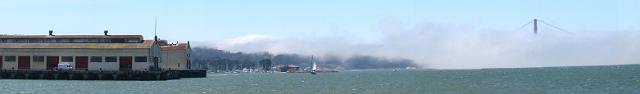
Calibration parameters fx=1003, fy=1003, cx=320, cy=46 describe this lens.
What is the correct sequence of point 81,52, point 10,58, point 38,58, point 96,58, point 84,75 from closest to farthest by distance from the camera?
point 84,75, point 96,58, point 81,52, point 38,58, point 10,58

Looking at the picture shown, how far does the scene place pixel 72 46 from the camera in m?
128

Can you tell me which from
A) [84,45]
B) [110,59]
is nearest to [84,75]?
[110,59]

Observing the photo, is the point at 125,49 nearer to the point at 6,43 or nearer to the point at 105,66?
the point at 105,66

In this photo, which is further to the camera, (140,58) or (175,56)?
(175,56)

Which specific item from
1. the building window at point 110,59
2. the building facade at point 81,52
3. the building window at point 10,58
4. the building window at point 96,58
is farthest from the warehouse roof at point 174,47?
the building window at point 10,58

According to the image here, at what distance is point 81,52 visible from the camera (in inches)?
5005

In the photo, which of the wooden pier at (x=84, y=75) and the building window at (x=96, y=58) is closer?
the wooden pier at (x=84, y=75)

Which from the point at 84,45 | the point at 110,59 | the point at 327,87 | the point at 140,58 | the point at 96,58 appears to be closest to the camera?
the point at 327,87

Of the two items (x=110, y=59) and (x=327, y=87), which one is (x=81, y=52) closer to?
(x=110, y=59)

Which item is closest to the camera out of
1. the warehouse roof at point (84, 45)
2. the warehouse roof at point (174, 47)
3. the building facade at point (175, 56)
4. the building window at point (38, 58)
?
the warehouse roof at point (84, 45)

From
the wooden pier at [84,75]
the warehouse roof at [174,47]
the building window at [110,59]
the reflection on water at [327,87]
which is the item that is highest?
the warehouse roof at [174,47]

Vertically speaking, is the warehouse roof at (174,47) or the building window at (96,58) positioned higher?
the warehouse roof at (174,47)

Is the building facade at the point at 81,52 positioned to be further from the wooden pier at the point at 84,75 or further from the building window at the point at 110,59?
the wooden pier at the point at 84,75

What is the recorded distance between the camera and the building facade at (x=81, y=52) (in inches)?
4970
